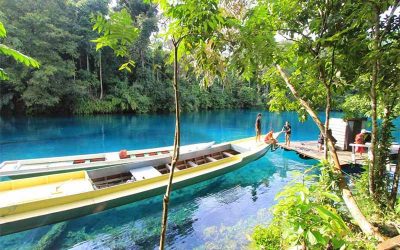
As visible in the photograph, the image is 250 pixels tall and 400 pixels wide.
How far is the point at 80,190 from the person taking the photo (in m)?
6.21

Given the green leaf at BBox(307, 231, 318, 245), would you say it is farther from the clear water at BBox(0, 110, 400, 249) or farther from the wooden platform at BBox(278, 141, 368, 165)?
the wooden platform at BBox(278, 141, 368, 165)

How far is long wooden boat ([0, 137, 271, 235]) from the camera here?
5082 mm

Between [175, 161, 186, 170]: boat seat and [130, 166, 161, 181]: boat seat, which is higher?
[130, 166, 161, 181]: boat seat

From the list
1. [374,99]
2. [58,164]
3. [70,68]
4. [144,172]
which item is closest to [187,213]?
[144,172]

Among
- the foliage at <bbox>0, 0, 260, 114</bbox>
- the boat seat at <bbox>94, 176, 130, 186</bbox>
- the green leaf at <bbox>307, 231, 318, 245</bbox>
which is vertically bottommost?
the boat seat at <bbox>94, 176, 130, 186</bbox>

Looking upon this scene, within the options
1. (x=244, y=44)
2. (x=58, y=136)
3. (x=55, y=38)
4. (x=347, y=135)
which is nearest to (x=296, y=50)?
(x=244, y=44)

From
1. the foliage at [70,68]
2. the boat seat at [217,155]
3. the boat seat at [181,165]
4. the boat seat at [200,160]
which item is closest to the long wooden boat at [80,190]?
the boat seat at [181,165]

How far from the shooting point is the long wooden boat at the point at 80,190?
508 centimetres

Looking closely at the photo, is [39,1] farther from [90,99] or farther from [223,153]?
[223,153]

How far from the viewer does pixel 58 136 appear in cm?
1636

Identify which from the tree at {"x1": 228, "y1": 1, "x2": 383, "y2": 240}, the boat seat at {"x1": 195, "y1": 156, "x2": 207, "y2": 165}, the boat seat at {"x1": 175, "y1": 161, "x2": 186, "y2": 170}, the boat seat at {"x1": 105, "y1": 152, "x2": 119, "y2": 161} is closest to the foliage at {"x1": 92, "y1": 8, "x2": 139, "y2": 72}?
the tree at {"x1": 228, "y1": 1, "x2": 383, "y2": 240}

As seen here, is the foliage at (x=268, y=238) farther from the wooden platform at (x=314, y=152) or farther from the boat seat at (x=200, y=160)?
the wooden platform at (x=314, y=152)

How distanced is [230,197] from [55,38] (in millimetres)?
22148

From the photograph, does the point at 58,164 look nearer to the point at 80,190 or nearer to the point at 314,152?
the point at 80,190
